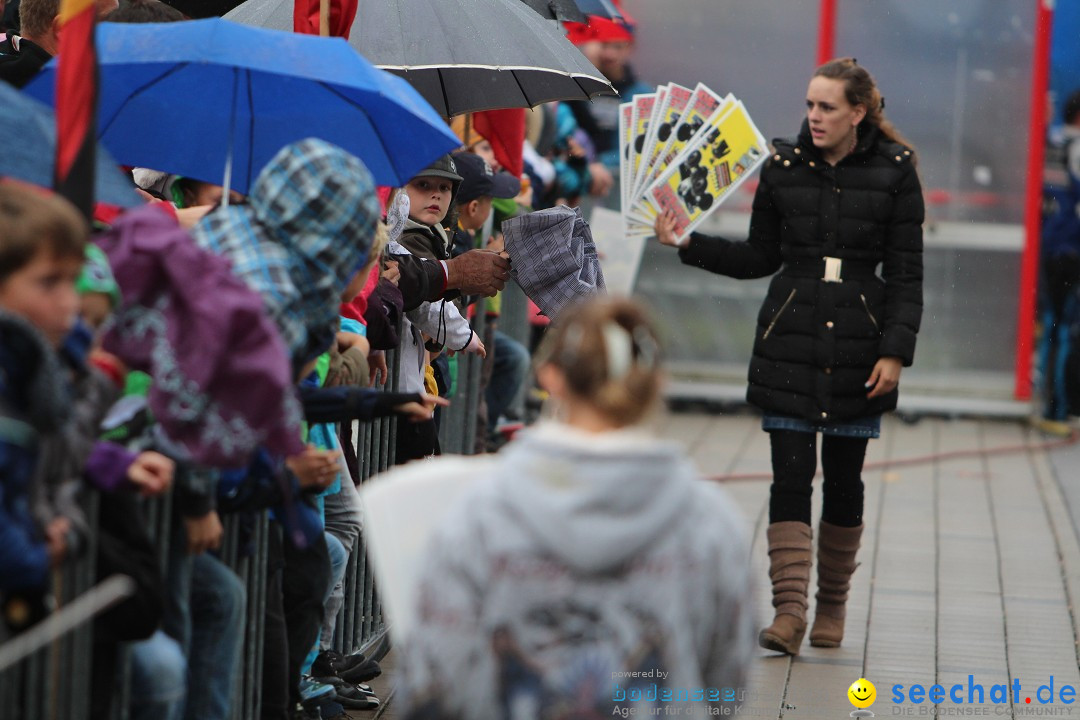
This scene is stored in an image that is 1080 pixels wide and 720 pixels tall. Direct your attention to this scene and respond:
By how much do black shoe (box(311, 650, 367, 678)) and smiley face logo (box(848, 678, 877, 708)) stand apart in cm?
160

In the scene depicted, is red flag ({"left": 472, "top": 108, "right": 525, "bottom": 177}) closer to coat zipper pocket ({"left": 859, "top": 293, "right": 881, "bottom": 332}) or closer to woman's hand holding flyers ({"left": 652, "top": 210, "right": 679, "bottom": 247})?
woman's hand holding flyers ({"left": 652, "top": 210, "right": 679, "bottom": 247})

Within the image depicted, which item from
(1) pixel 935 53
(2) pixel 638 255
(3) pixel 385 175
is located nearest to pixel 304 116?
(3) pixel 385 175

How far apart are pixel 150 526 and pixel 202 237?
68 centimetres

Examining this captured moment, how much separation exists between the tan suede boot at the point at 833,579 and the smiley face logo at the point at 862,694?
0.58 metres

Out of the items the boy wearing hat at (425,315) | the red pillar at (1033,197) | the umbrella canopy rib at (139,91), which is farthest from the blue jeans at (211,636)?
the red pillar at (1033,197)

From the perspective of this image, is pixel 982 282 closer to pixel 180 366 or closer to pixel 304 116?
pixel 304 116

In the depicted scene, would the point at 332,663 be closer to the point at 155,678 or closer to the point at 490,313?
the point at 155,678

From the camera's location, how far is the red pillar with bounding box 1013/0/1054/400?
11344 millimetres

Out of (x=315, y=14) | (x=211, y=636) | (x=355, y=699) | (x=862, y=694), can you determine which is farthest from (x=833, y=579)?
(x=211, y=636)

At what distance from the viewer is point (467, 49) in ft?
18.7

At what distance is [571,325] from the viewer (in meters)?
2.70

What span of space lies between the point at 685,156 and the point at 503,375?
258 cm

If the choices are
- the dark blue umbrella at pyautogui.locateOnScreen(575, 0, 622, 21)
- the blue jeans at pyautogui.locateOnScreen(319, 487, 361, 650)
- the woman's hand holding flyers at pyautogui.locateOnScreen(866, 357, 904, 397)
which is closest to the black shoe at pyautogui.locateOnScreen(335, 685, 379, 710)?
the blue jeans at pyautogui.locateOnScreen(319, 487, 361, 650)

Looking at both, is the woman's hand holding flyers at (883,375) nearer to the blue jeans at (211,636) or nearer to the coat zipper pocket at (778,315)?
the coat zipper pocket at (778,315)
